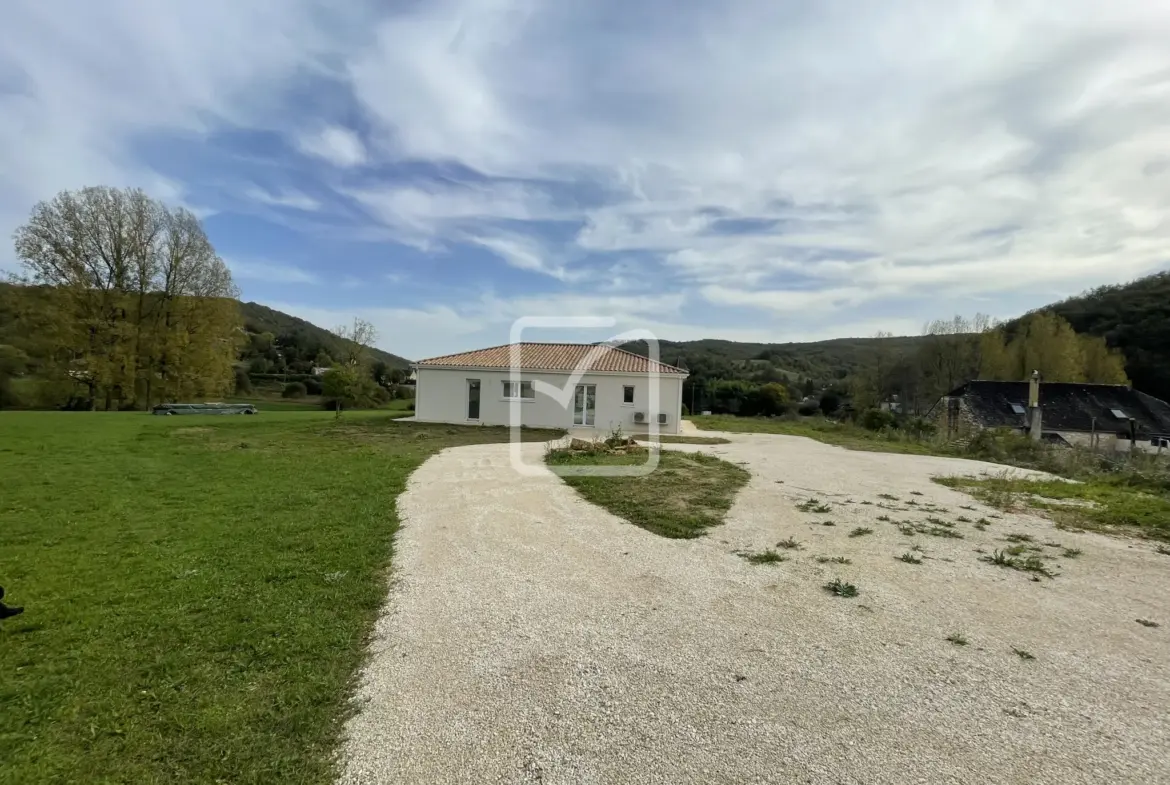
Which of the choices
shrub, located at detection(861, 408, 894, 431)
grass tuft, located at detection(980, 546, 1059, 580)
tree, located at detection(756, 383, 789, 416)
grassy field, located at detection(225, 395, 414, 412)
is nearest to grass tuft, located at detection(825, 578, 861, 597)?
grass tuft, located at detection(980, 546, 1059, 580)

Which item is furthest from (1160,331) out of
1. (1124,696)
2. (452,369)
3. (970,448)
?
(1124,696)

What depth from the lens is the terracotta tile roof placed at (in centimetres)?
2144

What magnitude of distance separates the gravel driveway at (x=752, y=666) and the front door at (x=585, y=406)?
15.1m

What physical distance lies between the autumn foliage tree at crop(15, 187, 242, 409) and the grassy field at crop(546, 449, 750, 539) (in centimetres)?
2395

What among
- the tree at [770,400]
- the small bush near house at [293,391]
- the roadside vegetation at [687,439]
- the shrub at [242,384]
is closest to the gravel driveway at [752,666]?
the roadside vegetation at [687,439]

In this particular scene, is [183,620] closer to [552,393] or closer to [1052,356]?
[552,393]

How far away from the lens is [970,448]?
17141 mm

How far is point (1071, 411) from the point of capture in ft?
95.9

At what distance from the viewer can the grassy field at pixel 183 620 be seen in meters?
2.48

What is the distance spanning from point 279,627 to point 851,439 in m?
20.6

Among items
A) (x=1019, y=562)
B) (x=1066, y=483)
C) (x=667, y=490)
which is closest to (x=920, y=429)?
(x=1066, y=483)

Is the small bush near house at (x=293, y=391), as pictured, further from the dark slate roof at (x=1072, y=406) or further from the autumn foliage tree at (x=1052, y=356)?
the autumn foliage tree at (x=1052, y=356)

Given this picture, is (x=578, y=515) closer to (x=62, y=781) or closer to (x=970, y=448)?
(x=62, y=781)

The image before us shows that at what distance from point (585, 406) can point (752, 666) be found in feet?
59.6
